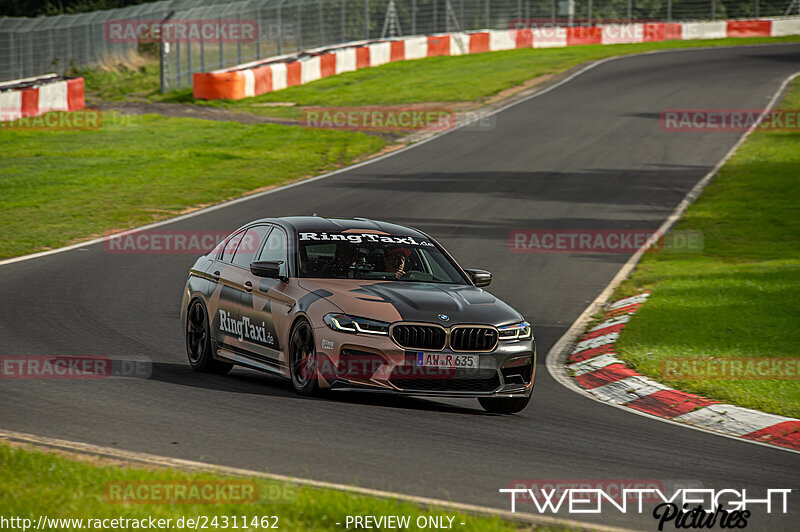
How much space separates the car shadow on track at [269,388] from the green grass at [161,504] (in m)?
3.06

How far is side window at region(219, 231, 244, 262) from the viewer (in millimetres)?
11327

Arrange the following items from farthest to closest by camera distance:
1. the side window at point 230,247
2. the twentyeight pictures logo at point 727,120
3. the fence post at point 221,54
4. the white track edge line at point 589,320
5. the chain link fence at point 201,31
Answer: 1. the fence post at point 221,54
2. the chain link fence at point 201,31
3. the twentyeight pictures logo at point 727,120
4. the side window at point 230,247
5. the white track edge line at point 589,320

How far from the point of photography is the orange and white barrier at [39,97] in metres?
33.4

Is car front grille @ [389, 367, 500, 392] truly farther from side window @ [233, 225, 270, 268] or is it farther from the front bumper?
side window @ [233, 225, 270, 268]

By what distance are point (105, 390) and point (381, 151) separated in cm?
2107

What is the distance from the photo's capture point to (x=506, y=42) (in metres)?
53.8

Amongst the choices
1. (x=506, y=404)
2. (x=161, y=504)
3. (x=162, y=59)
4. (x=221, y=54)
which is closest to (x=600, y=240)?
(x=506, y=404)

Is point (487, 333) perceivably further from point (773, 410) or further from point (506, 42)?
point (506, 42)

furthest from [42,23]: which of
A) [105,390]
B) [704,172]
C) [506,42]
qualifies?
[105,390]

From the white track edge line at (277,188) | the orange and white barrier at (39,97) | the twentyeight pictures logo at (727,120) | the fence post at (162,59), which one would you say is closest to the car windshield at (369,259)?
the white track edge line at (277,188)

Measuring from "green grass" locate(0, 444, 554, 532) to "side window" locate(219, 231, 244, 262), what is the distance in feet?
15.7

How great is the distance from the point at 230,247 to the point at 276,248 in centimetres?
92

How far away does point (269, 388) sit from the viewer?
1023cm

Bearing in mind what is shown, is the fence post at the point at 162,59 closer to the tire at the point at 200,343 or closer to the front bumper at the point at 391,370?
the tire at the point at 200,343
